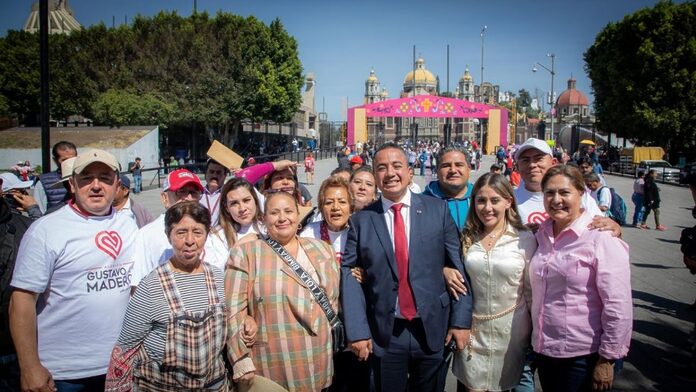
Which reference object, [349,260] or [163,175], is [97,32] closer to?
[163,175]

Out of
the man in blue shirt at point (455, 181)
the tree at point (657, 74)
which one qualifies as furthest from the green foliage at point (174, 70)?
the man in blue shirt at point (455, 181)

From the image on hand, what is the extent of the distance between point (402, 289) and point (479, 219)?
73 centimetres

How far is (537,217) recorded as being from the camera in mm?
3740

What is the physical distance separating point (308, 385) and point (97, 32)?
3884 centimetres

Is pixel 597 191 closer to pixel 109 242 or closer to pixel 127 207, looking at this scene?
pixel 127 207

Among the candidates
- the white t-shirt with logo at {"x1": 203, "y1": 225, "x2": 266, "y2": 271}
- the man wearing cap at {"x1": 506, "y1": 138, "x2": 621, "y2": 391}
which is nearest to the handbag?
the white t-shirt with logo at {"x1": 203, "y1": 225, "x2": 266, "y2": 271}

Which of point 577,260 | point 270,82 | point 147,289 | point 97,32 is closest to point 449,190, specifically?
point 577,260

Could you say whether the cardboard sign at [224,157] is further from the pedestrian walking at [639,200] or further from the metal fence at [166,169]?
the metal fence at [166,169]

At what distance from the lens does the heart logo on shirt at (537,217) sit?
3732 millimetres

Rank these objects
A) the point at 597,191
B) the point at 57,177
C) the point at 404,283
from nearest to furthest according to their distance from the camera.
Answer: the point at 404,283 < the point at 57,177 < the point at 597,191

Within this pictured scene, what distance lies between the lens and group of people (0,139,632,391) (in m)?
2.57

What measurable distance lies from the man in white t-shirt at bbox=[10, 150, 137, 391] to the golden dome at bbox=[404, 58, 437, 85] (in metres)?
119

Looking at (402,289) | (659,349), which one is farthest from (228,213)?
(659,349)

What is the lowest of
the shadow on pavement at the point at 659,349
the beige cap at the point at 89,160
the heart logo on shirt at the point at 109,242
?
the shadow on pavement at the point at 659,349
